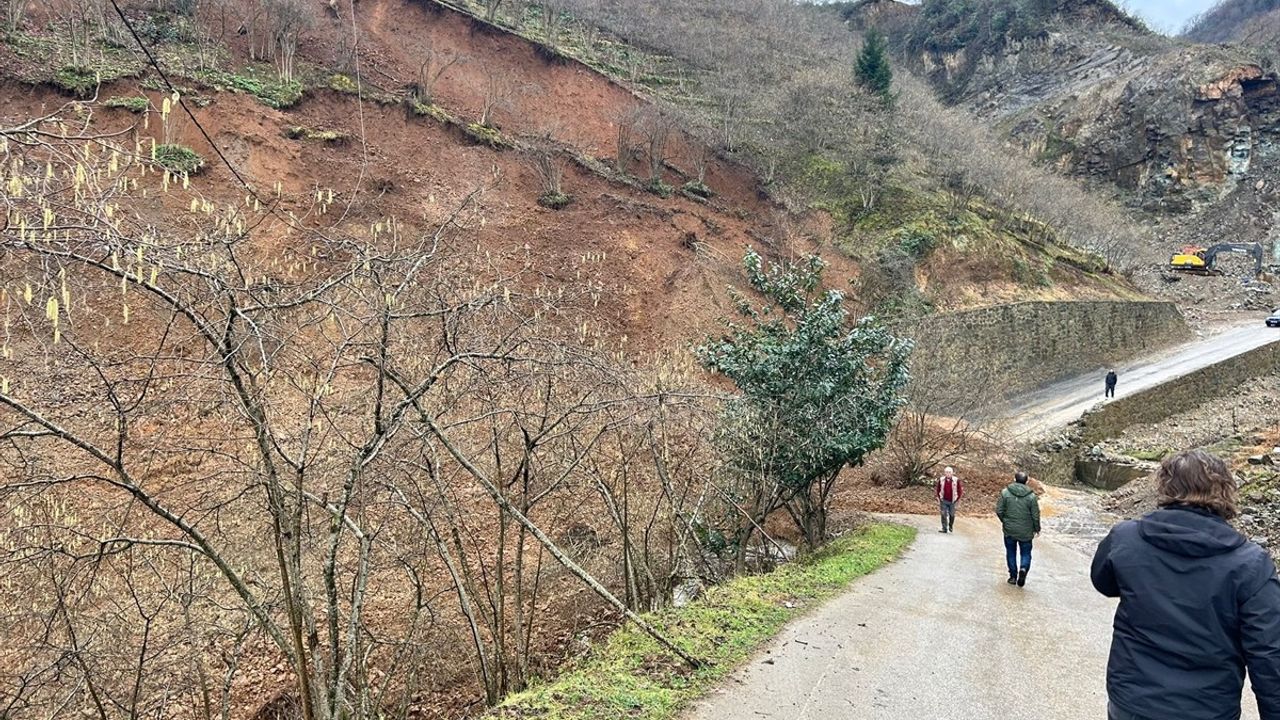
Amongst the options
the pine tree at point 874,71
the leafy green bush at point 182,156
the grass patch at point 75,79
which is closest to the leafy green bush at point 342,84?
the leafy green bush at point 182,156

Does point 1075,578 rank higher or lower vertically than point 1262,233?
lower

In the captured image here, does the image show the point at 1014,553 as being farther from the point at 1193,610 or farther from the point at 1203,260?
the point at 1203,260

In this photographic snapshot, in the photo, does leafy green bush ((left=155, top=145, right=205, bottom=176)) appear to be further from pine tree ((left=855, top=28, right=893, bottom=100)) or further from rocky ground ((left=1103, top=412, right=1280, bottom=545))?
pine tree ((left=855, top=28, right=893, bottom=100))

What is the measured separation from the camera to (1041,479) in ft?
69.6

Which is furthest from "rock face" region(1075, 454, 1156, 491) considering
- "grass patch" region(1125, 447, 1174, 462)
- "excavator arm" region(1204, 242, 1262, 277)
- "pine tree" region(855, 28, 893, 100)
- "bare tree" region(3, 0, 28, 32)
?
"excavator arm" region(1204, 242, 1262, 277)

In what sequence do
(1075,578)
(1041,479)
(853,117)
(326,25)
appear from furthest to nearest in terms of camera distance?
1. (853,117)
2. (326,25)
3. (1041,479)
4. (1075,578)

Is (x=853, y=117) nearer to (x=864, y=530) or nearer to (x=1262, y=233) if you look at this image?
(x=864, y=530)

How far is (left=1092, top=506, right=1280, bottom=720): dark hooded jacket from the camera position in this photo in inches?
104

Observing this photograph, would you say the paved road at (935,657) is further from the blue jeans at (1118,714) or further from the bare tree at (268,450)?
the blue jeans at (1118,714)

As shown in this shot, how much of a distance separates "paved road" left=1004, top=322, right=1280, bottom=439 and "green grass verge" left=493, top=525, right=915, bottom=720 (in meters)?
17.8

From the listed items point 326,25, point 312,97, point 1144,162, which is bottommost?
point 312,97

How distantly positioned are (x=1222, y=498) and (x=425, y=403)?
237 inches

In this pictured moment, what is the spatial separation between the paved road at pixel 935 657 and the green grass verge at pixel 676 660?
19 centimetres

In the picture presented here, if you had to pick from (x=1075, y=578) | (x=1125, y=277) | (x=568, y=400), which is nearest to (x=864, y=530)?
(x=1075, y=578)
